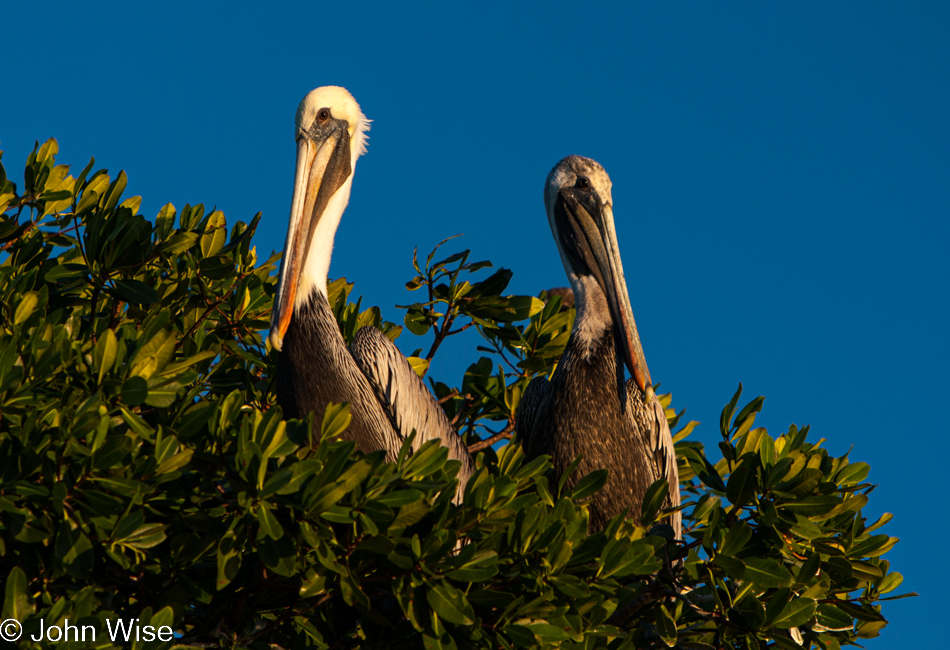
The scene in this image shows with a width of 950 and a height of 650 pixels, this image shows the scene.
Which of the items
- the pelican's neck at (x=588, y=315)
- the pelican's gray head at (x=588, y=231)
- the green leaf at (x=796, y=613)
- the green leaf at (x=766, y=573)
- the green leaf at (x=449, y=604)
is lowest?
the green leaf at (x=796, y=613)

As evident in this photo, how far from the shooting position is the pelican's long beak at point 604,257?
5.73m

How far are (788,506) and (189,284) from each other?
304 cm

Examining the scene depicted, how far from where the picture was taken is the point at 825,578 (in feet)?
12.4

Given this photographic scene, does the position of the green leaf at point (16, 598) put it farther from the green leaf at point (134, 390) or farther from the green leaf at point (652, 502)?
the green leaf at point (652, 502)

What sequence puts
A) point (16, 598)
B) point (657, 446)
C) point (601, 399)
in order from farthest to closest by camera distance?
point (657, 446)
point (601, 399)
point (16, 598)

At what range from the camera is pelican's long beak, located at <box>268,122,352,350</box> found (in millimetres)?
4918

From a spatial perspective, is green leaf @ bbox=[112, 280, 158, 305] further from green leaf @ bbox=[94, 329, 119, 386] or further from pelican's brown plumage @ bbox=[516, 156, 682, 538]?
pelican's brown plumage @ bbox=[516, 156, 682, 538]

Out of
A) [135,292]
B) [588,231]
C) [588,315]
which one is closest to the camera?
[135,292]

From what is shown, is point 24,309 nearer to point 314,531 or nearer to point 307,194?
point 314,531

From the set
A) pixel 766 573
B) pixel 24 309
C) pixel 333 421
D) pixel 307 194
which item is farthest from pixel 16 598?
pixel 307 194

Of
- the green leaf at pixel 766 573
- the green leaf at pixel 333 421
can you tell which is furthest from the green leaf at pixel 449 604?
the green leaf at pixel 766 573

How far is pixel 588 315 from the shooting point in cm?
586

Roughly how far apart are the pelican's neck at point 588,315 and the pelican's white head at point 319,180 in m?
1.48

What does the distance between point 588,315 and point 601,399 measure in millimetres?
578
